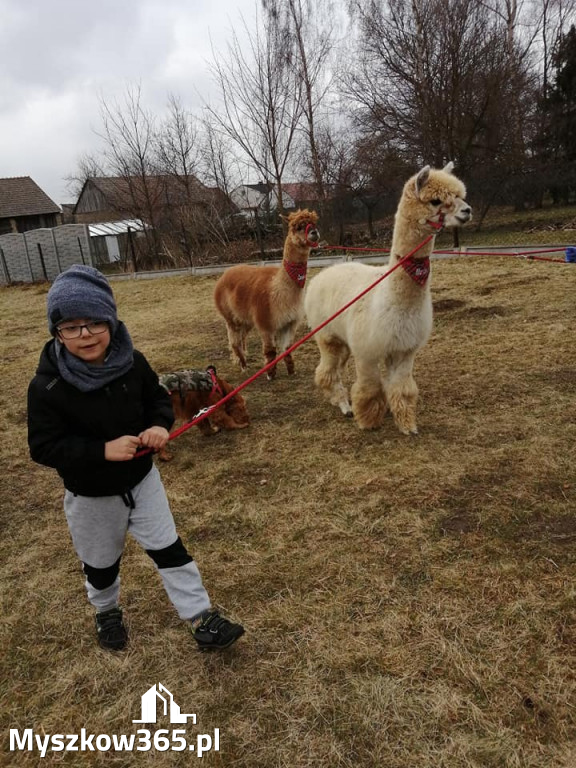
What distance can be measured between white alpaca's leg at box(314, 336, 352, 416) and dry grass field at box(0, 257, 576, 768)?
0.17m

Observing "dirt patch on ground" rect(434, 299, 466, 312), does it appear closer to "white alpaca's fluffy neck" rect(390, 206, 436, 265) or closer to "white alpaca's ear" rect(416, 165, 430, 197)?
"white alpaca's fluffy neck" rect(390, 206, 436, 265)

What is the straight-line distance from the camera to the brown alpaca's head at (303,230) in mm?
4809

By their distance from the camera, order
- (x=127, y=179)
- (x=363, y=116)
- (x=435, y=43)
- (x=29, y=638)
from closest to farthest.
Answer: (x=29, y=638)
(x=435, y=43)
(x=363, y=116)
(x=127, y=179)

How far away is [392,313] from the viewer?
3.38 metres

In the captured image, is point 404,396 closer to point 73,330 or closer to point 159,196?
point 73,330

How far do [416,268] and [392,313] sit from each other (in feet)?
1.07

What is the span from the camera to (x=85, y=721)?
177 centimetres

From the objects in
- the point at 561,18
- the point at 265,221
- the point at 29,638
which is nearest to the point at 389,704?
the point at 29,638

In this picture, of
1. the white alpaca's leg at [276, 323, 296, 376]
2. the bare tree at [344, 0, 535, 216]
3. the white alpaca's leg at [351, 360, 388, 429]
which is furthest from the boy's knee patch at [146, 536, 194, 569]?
the bare tree at [344, 0, 535, 216]

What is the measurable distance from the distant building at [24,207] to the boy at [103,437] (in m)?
34.6

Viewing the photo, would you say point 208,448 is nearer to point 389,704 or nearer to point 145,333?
point 389,704

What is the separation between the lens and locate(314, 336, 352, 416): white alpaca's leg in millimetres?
4324

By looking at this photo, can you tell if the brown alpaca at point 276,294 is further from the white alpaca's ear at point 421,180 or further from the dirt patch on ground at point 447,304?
the dirt patch on ground at point 447,304

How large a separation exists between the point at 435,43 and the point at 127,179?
12.2 metres
